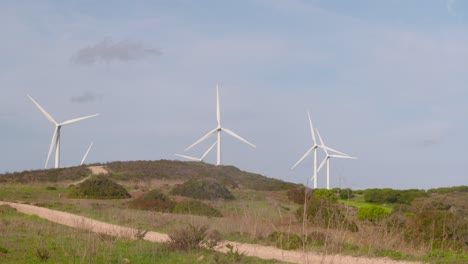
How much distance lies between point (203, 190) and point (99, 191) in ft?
25.6

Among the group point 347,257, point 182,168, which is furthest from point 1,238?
point 182,168

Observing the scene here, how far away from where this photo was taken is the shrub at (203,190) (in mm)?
47625

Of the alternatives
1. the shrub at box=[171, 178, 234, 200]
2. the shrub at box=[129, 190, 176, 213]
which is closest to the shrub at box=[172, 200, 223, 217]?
the shrub at box=[129, 190, 176, 213]

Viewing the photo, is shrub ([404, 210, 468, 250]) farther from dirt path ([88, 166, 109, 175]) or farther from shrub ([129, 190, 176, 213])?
dirt path ([88, 166, 109, 175])

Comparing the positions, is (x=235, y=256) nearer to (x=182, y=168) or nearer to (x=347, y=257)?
(x=347, y=257)

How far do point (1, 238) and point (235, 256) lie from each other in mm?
7353

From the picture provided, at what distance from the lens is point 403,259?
16250 millimetres

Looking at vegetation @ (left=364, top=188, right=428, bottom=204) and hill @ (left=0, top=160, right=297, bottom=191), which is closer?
vegetation @ (left=364, top=188, right=428, bottom=204)

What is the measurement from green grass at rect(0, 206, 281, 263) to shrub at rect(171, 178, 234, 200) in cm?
2912

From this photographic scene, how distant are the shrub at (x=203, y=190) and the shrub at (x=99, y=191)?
460cm

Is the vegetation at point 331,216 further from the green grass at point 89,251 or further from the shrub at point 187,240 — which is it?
the shrub at point 187,240

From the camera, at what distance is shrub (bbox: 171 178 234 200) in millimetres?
47625

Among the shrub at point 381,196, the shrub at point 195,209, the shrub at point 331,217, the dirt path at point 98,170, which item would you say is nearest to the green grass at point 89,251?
the shrub at point 331,217

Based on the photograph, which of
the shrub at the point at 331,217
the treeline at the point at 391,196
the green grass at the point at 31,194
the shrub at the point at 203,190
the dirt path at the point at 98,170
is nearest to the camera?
the shrub at the point at 331,217
